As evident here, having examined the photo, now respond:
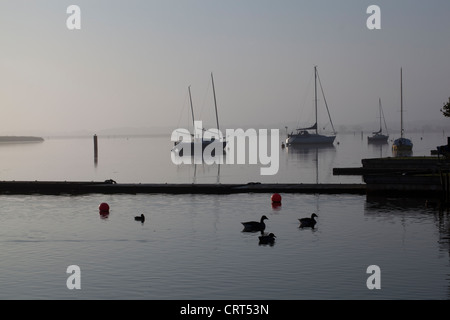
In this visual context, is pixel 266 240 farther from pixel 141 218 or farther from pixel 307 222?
pixel 141 218

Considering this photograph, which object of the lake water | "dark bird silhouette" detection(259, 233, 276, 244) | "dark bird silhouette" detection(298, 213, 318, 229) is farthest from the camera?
"dark bird silhouette" detection(298, 213, 318, 229)

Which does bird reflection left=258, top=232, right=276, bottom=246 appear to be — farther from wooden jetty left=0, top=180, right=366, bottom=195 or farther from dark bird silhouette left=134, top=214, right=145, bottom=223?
wooden jetty left=0, top=180, right=366, bottom=195

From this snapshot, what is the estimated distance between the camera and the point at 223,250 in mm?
33594

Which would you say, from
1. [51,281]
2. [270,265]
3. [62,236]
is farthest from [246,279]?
[62,236]

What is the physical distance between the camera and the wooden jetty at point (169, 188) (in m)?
58.3

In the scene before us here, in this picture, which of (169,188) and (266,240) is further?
(169,188)

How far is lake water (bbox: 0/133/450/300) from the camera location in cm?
2566

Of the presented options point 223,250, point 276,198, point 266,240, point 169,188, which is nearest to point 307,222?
point 266,240

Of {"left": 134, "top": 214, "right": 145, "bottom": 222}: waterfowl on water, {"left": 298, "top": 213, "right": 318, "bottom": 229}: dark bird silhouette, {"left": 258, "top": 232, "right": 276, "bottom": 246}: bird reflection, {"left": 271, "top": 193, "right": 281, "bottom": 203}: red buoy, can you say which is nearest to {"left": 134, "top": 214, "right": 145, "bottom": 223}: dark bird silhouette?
{"left": 134, "top": 214, "right": 145, "bottom": 222}: waterfowl on water

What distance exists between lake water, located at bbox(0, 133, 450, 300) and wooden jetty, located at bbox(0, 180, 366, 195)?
323cm

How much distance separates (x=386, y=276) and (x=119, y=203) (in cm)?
3090

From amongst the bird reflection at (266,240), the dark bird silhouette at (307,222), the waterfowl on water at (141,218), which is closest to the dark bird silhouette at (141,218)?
the waterfowl on water at (141,218)

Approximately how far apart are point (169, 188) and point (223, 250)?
93.1 feet
